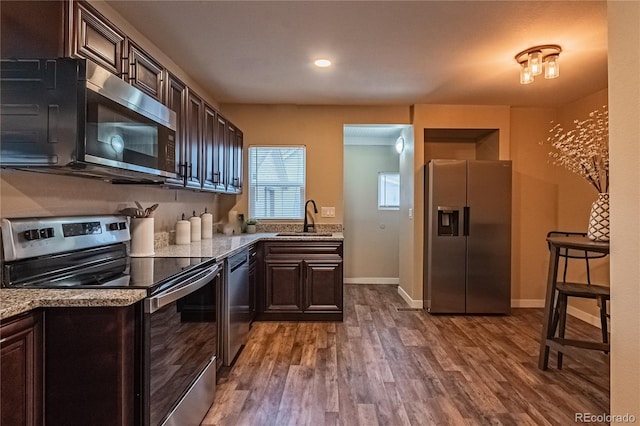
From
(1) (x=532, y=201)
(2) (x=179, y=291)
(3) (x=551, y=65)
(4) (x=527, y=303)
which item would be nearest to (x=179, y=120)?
(2) (x=179, y=291)

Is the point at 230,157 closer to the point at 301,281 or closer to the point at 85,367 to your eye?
the point at 301,281

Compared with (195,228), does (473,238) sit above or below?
below

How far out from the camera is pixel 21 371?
1166mm

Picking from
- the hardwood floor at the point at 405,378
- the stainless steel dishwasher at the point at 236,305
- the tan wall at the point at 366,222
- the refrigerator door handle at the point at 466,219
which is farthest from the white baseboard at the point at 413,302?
the stainless steel dishwasher at the point at 236,305

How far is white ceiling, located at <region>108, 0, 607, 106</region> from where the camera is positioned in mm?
2186

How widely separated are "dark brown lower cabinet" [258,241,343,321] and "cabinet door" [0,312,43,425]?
7.98ft

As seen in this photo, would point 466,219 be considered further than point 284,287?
Yes

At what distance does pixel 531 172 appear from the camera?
4.36 metres

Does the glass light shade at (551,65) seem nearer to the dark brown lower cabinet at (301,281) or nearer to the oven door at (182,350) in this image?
the dark brown lower cabinet at (301,281)

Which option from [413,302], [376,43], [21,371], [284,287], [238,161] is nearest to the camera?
[21,371]

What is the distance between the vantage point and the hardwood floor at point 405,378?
2.04 meters

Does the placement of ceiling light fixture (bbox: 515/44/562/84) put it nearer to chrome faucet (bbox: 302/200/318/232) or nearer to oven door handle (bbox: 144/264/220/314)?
chrome faucet (bbox: 302/200/318/232)

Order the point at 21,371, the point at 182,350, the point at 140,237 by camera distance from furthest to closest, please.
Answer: the point at 140,237 < the point at 182,350 < the point at 21,371

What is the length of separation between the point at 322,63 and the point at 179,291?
223cm
